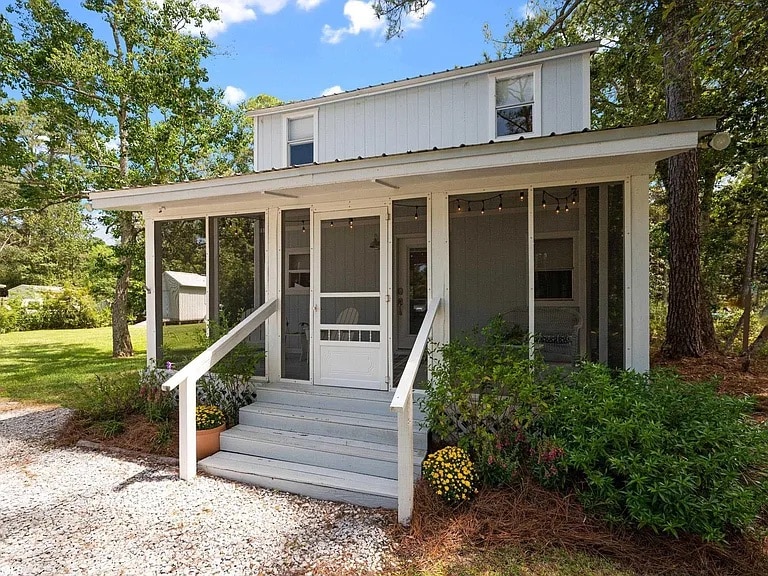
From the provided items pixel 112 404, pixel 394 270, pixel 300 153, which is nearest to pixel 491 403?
pixel 394 270

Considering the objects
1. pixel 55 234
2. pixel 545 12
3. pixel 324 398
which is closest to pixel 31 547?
pixel 324 398

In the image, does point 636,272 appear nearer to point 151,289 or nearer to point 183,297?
point 183,297

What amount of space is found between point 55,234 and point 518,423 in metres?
26.6

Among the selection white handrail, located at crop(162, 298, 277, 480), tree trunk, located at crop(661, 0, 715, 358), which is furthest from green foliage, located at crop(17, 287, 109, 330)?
tree trunk, located at crop(661, 0, 715, 358)

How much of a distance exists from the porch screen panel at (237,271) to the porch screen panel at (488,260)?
2521 millimetres

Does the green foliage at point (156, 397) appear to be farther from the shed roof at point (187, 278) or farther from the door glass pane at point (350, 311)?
the door glass pane at point (350, 311)

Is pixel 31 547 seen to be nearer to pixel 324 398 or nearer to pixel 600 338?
pixel 324 398

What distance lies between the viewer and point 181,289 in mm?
6184

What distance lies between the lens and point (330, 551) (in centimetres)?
304

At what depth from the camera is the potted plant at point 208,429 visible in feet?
14.9

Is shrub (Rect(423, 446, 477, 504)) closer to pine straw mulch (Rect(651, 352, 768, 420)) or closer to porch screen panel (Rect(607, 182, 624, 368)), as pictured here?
porch screen panel (Rect(607, 182, 624, 368))

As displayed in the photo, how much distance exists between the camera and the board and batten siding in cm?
688

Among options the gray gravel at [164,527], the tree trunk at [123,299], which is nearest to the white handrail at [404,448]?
the gray gravel at [164,527]

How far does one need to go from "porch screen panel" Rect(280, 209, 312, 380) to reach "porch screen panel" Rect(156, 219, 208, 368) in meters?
1.18
